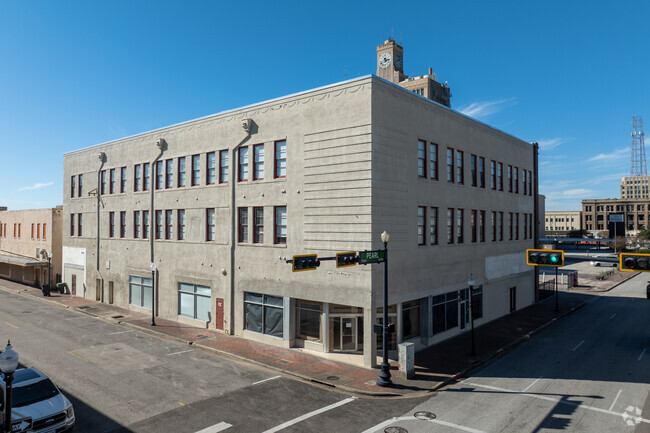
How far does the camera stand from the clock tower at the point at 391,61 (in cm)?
9519

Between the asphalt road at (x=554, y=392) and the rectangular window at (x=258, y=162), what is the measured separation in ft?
49.9

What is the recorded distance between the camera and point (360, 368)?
64.6 feet

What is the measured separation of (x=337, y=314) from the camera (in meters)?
21.5

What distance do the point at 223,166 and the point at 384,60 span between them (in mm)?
79961

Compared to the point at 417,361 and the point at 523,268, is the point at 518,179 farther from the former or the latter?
the point at 417,361

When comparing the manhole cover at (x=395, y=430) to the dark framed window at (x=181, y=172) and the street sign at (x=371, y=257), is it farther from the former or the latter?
the dark framed window at (x=181, y=172)

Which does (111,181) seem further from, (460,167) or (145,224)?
(460,167)

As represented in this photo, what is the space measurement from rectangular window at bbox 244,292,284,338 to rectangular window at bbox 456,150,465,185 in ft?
44.4

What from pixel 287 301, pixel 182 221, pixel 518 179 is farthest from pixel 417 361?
pixel 518 179

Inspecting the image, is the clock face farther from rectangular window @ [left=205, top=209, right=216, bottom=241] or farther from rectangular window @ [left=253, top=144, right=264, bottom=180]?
rectangular window @ [left=253, top=144, right=264, bottom=180]

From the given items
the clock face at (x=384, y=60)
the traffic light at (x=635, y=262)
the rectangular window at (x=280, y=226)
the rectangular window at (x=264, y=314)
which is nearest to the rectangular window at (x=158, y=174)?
the rectangular window at (x=264, y=314)

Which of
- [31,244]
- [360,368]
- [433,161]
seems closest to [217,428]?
[360,368]

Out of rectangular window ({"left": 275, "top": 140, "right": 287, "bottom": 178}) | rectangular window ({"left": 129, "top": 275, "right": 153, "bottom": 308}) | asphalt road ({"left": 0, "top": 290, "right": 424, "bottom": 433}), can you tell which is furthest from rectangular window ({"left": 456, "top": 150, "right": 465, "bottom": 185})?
rectangular window ({"left": 129, "top": 275, "right": 153, "bottom": 308})

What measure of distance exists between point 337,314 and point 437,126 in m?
12.2
